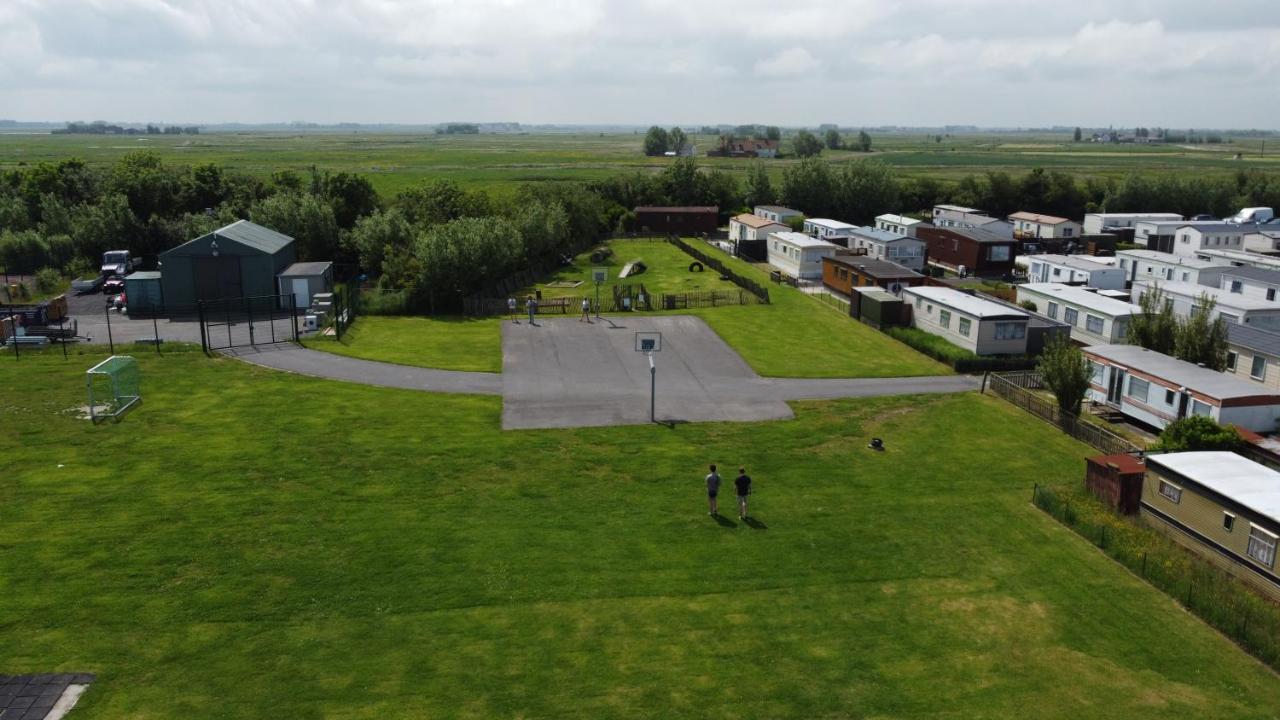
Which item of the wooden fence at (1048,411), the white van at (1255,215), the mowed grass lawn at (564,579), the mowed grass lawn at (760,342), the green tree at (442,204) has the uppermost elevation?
the green tree at (442,204)

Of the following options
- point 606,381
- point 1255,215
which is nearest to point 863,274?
point 606,381

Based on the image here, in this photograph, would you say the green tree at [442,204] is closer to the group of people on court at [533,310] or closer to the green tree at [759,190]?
the group of people on court at [533,310]

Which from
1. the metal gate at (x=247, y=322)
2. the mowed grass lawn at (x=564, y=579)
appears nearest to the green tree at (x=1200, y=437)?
the mowed grass lawn at (x=564, y=579)

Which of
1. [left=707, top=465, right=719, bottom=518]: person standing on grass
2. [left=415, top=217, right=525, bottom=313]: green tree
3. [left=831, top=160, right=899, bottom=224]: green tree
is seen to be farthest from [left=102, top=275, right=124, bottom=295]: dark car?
[left=831, top=160, right=899, bottom=224]: green tree

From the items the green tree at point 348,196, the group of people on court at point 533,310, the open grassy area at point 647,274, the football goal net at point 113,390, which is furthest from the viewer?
the green tree at point 348,196

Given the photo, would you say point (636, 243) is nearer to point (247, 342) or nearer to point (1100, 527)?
point (247, 342)

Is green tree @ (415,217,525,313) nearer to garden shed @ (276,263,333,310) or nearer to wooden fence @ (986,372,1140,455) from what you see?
garden shed @ (276,263,333,310)
